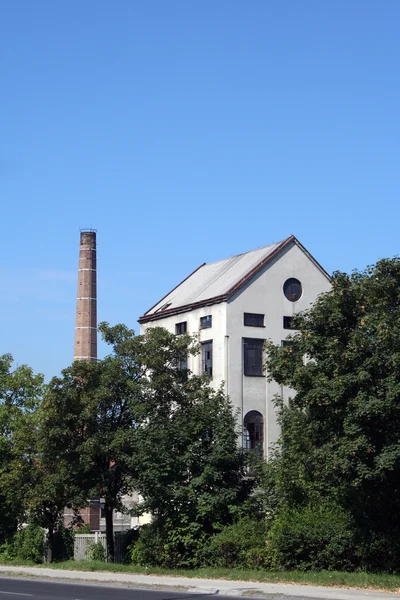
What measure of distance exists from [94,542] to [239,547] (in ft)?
44.5

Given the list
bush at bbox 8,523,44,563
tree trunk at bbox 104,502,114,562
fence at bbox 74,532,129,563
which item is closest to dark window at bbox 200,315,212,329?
fence at bbox 74,532,129,563

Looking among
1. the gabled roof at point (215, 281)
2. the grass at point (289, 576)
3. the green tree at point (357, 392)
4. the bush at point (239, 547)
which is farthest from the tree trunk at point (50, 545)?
the green tree at point (357, 392)

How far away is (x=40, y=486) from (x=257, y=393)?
16171 mm

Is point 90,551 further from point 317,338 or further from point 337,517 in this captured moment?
Answer: point 317,338

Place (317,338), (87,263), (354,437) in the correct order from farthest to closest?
(87,263) < (317,338) < (354,437)

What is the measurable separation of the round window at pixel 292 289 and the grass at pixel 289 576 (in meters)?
22.5

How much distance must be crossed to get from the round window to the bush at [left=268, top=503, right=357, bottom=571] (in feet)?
77.9

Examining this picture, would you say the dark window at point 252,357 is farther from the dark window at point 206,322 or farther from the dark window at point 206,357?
the dark window at point 206,322

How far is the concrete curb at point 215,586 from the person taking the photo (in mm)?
22953

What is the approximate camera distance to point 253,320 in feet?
174

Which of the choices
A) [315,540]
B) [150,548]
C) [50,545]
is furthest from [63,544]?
[315,540]

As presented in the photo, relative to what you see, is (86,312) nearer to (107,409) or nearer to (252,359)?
(252,359)

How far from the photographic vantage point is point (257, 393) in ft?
172

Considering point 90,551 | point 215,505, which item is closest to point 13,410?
point 90,551
